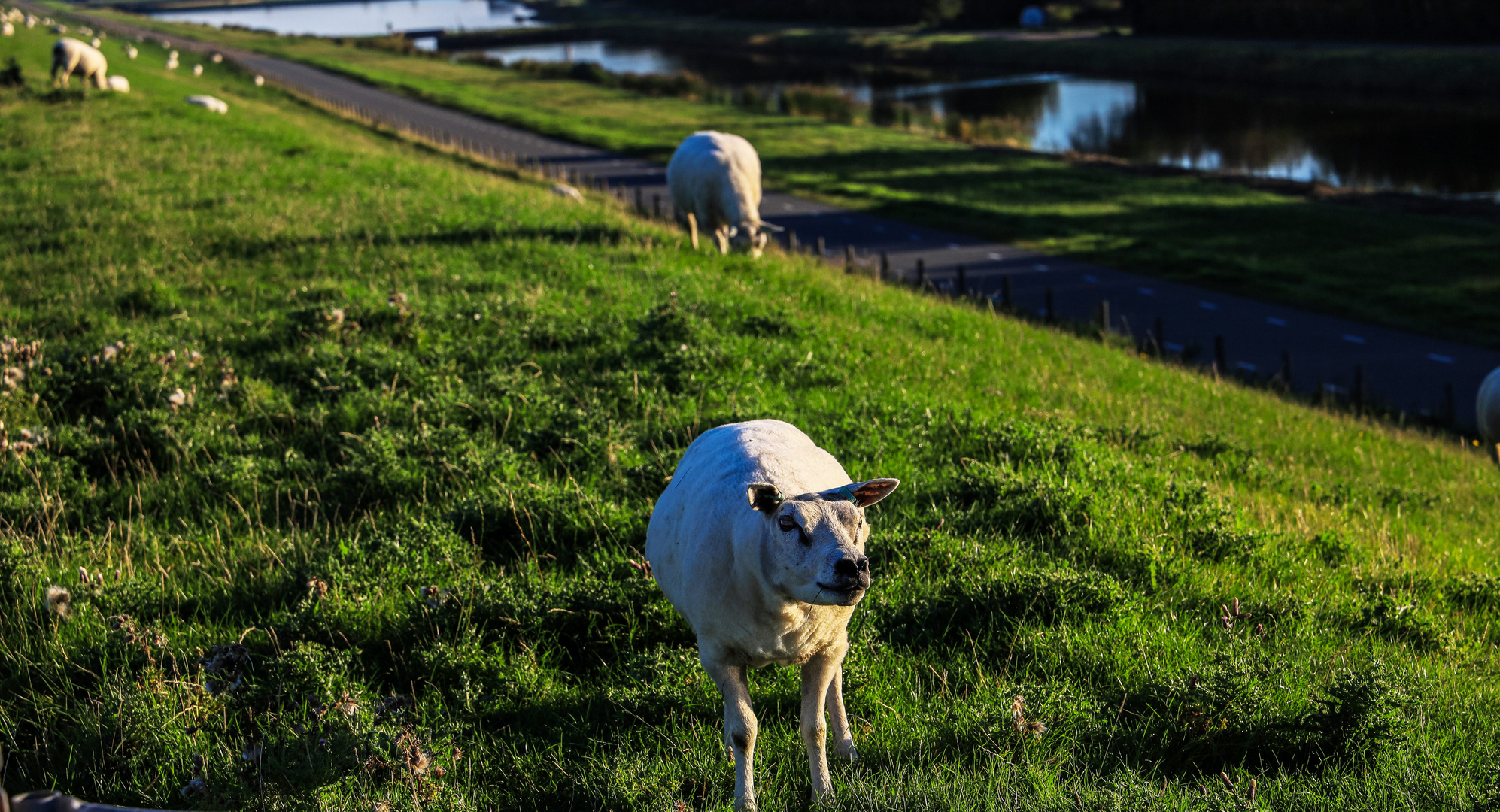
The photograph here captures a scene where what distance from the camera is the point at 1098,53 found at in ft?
281

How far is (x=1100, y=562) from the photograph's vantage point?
319 inches

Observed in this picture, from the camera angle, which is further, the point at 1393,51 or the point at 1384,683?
the point at 1393,51

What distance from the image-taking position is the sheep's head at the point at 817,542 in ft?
14.7

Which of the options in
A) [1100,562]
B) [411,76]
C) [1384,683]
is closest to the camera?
[1384,683]

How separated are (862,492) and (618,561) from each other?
10.8 ft

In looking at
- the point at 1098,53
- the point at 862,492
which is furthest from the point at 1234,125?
the point at 862,492

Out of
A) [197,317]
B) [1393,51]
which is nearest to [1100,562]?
[197,317]

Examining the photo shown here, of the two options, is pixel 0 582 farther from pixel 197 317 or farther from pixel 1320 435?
pixel 1320 435

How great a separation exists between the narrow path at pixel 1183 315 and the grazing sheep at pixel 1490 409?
3.43m

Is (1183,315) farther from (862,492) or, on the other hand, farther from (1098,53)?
(1098,53)

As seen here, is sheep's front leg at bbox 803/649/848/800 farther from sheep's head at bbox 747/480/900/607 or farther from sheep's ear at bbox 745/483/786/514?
sheep's ear at bbox 745/483/786/514

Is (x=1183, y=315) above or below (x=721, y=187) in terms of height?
below

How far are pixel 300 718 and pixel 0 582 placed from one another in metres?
3.06

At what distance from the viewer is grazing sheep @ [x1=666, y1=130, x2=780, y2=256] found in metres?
20.7
